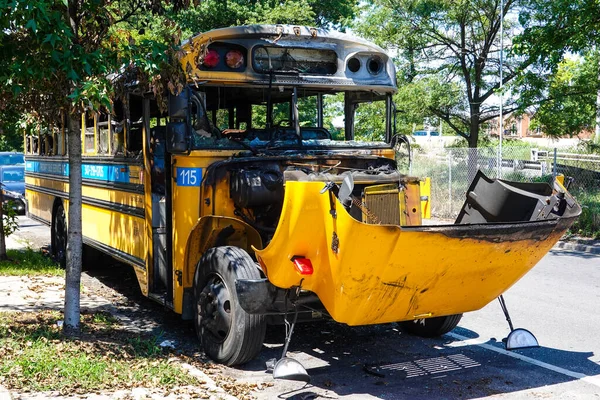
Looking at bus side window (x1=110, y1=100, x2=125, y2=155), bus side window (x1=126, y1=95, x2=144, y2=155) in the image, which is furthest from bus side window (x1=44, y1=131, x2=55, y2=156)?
bus side window (x1=126, y1=95, x2=144, y2=155)

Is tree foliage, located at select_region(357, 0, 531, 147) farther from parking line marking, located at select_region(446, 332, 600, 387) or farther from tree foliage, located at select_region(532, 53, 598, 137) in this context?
parking line marking, located at select_region(446, 332, 600, 387)

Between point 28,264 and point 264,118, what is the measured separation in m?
5.76

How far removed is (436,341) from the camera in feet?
22.1

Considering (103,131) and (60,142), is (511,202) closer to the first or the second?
(103,131)

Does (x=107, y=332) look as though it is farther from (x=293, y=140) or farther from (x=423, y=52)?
(x=423, y=52)

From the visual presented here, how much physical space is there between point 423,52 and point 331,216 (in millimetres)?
17100

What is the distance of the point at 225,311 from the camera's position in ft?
18.7

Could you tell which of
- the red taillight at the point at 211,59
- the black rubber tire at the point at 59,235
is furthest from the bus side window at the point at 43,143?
the red taillight at the point at 211,59

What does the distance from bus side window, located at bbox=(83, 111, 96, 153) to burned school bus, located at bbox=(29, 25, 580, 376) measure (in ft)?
4.60

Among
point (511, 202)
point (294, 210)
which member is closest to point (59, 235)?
point (294, 210)

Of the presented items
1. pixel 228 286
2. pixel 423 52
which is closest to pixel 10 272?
pixel 228 286

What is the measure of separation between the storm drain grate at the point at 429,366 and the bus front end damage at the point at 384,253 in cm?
62

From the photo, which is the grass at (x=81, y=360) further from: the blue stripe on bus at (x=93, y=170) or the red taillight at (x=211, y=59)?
the red taillight at (x=211, y=59)

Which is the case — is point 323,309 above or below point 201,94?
below
